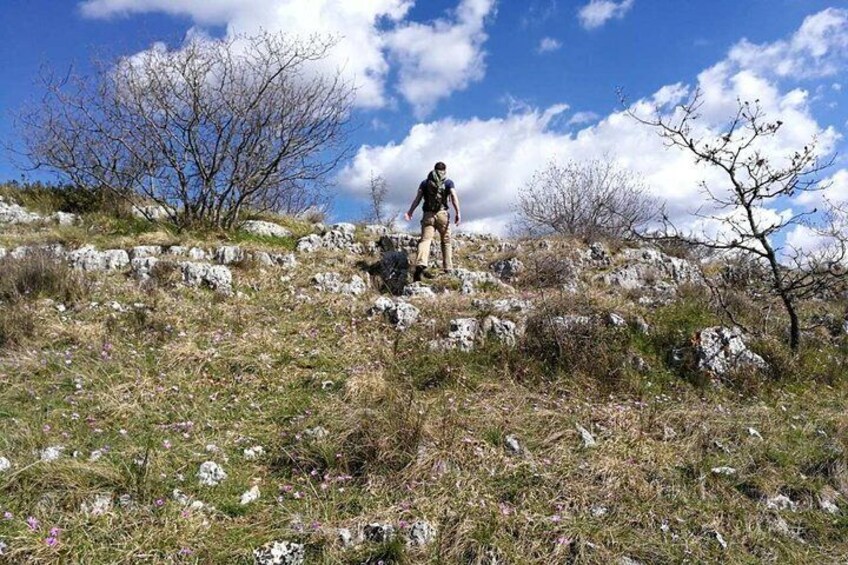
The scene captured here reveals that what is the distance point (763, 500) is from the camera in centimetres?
382

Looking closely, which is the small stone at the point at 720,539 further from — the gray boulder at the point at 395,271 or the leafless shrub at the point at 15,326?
the leafless shrub at the point at 15,326

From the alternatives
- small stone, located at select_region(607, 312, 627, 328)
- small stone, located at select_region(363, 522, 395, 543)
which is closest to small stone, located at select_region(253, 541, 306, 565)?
small stone, located at select_region(363, 522, 395, 543)

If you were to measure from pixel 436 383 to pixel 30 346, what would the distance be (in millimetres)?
4272

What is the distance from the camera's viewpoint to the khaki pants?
9.33m

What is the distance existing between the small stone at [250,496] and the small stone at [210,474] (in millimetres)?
262

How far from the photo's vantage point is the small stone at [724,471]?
13.4ft

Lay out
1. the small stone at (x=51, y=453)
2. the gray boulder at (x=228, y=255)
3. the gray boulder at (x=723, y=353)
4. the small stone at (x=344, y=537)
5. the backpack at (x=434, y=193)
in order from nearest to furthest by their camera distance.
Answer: the small stone at (x=344, y=537), the small stone at (x=51, y=453), the gray boulder at (x=723, y=353), the gray boulder at (x=228, y=255), the backpack at (x=434, y=193)

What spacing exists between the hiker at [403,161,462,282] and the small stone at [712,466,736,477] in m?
5.90

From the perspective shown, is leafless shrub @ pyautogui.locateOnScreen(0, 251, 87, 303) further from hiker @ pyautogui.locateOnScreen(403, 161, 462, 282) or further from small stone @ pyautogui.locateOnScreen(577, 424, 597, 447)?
small stone @ pyautogui.locateOnScreen(577, 424, 597, 447)

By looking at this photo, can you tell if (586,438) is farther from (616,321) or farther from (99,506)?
(99,506)

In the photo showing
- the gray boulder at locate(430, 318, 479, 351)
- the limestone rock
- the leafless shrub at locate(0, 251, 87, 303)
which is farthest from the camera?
the limestone rock

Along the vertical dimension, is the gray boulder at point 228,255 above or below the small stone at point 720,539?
above

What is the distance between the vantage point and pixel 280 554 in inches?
122

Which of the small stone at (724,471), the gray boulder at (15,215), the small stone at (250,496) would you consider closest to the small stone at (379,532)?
the small stone at (250,496)
